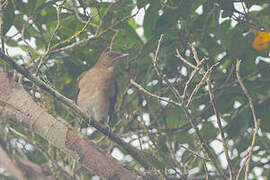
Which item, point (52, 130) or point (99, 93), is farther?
point (99, 93)

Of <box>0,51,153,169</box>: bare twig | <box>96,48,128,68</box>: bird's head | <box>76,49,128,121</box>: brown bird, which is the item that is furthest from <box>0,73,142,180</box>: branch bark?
<box>76,49,128,121</box>: brown bird

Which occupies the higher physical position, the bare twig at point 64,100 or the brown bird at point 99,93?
the bare twig at point 64,100

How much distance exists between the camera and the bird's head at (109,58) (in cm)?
491

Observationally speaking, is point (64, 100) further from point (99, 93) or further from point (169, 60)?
point (99, 93)

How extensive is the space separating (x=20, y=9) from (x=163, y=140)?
6.47 ft

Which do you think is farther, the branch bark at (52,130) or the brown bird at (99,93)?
the brown bird at (99,93)

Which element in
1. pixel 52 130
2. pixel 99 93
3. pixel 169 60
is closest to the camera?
pixel 52 130

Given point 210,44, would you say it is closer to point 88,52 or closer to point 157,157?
point 88,52

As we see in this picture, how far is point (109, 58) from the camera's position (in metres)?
5.13

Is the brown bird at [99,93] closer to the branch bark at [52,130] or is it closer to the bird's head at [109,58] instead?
the bird's head at [109,58]

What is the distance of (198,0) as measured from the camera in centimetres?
399

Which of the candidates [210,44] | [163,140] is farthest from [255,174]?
[210,44]

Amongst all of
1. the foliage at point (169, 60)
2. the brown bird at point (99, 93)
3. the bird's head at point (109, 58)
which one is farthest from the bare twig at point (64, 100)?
the brown bird at point (99, 93)

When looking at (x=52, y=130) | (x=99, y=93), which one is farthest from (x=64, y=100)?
(x=99, y=93)
